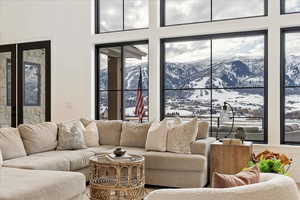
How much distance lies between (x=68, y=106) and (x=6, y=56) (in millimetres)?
1904

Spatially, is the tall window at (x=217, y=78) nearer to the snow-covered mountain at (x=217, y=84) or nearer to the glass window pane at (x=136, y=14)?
the snow-covered mountain at (x=217, y=84)

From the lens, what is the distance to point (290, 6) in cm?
476

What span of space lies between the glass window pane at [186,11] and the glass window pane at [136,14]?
396 millimetres

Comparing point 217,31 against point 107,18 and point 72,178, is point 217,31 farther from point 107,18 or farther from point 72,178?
point 72,178

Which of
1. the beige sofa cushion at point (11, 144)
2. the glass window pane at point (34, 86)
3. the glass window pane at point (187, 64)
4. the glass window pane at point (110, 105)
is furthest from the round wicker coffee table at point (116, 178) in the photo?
the glass window pane at point (34, 86)

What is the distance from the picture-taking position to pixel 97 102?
19.9ft

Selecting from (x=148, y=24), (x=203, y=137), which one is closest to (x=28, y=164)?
(x=203, y=137)

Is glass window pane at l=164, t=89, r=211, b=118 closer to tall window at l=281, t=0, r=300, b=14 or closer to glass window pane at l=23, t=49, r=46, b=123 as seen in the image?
tall window at l=281, t=0, r=300, b=14

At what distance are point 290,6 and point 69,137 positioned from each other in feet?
12.2

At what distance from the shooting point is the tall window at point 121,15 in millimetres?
5746

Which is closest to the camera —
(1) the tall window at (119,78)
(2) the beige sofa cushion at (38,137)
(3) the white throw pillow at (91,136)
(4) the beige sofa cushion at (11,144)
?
(4) the beige sofa cushion at (11,144)

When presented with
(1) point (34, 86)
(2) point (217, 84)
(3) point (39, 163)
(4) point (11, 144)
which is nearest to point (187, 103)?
(2) point (217, 84)

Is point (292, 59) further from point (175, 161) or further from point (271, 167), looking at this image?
point (271, 167)

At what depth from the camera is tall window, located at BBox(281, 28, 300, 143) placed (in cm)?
475
